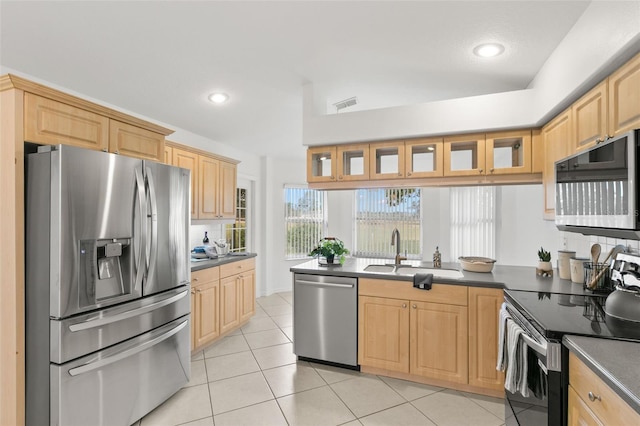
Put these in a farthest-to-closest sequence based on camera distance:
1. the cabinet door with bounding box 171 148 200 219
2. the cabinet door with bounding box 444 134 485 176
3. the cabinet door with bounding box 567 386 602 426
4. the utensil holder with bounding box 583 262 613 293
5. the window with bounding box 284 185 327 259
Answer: the window with bounding box 284 185 327 259
the cabinet door with bounding box 171 148 200 219
the cabinet door with bounding box 444 134 485 176
the utensil holder with bounding box 583 262 613 293
the cabinet door with bounding box 567 386 602 426

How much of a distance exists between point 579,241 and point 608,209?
1341 mm

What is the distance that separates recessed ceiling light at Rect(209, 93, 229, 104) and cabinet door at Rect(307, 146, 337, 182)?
3.10ft

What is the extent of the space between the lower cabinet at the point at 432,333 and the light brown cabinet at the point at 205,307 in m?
1.60

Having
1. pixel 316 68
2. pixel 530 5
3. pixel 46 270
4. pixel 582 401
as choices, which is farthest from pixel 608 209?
pixel 46 270

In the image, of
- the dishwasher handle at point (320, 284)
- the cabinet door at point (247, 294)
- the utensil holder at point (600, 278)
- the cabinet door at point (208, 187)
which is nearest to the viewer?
the utensil holder at point (600, 278)

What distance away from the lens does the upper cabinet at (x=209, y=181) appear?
3512 millimetres

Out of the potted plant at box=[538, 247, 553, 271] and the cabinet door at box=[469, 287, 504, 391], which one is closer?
the cabinet door at box=[469, 287, 504, 391]

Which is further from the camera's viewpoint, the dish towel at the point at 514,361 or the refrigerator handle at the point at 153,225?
the refrigerator handle at the point at 153,225

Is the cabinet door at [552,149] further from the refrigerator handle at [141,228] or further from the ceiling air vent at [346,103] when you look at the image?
the refrigerator handle at [141,228]

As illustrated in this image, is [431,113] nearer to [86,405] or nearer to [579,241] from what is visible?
[579,241]

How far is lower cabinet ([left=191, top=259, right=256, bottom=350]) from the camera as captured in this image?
10.4 ft

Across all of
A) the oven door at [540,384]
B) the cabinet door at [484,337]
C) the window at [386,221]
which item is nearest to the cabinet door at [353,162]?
the cabinet door at [484,337]

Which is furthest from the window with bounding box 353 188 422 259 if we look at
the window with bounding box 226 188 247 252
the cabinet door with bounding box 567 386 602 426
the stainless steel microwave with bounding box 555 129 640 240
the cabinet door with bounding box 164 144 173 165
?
the cabinet door with bounding box 567 386 602 426

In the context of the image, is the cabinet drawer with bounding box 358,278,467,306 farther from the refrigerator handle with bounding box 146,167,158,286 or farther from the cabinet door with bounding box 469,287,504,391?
the refrigerator handle with bounding box 146,167,158,286
